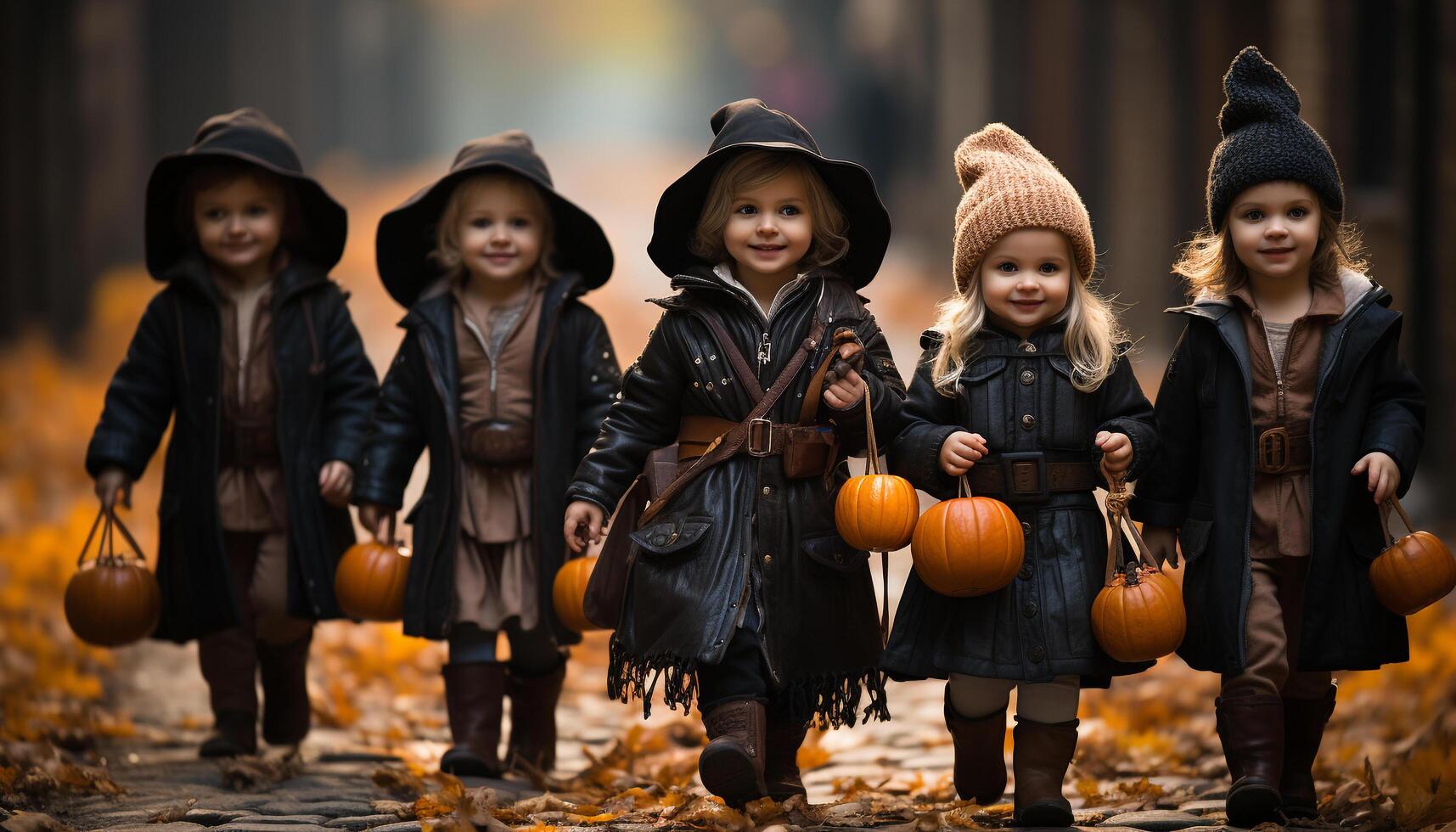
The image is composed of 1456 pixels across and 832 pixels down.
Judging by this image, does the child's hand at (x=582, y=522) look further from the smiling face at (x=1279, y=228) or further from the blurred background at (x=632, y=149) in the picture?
the smiling face at (x=1279, y=228)

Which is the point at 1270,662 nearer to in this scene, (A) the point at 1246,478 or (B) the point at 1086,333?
(A) the point at 1246,478

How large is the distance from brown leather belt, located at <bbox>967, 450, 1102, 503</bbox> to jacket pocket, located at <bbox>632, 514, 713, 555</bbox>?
0.76m

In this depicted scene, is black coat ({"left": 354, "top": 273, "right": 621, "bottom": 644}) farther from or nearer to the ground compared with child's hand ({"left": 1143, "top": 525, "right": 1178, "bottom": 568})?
farther from the ground

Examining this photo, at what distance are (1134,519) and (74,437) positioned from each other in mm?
8876

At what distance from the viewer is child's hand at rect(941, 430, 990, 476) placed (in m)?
4.15

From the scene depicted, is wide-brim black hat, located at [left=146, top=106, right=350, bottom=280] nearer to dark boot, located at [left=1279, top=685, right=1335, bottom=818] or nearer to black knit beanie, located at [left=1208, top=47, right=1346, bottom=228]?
black knit beanie, located at [left=1208, top=47, right=1346, bottom=228]

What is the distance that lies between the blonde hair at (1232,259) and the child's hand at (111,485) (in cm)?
341

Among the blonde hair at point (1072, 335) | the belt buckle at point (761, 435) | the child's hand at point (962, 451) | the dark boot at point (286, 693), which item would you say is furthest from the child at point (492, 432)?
the child's hand at point (962, 451)

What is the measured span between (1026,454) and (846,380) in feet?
1.65

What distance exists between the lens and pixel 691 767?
5.41 meters

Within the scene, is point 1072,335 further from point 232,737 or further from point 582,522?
point 232,737

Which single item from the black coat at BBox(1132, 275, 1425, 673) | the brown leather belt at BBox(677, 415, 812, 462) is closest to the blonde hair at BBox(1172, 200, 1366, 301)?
the black coat at BBox(1132, 275, 1425, 673)

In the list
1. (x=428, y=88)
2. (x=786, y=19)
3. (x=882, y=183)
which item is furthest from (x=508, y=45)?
(x=882, y=183)

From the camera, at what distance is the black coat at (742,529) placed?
4230 mm
